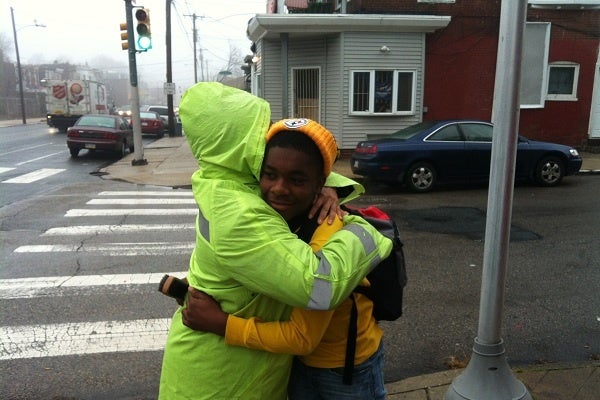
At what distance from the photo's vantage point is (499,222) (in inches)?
103

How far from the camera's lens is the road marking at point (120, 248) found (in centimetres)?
659

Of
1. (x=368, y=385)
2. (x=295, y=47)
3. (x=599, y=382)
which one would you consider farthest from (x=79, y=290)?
(x=295, y=47)

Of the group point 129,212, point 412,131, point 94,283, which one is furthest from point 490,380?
point 412,131

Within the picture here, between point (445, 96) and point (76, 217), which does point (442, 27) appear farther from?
point (76, 217)

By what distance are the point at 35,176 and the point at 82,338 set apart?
1120 cm

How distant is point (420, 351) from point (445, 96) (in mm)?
13130

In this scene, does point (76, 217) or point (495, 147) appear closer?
point (495, 147)

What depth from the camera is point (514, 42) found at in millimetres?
2480

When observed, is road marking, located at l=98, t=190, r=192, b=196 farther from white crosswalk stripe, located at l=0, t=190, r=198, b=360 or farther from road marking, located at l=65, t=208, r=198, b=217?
road marking, located at l=65, t=208, r=198, b=217

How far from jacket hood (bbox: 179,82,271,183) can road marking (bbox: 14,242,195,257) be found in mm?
5222

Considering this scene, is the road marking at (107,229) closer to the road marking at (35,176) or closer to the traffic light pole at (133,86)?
the road marking at (35,176)

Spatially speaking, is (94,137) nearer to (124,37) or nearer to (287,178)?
(124,37)

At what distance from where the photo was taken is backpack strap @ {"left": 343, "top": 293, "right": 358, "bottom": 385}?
1666 millimetres

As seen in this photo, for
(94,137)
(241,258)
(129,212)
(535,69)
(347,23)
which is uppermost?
(347,23)
